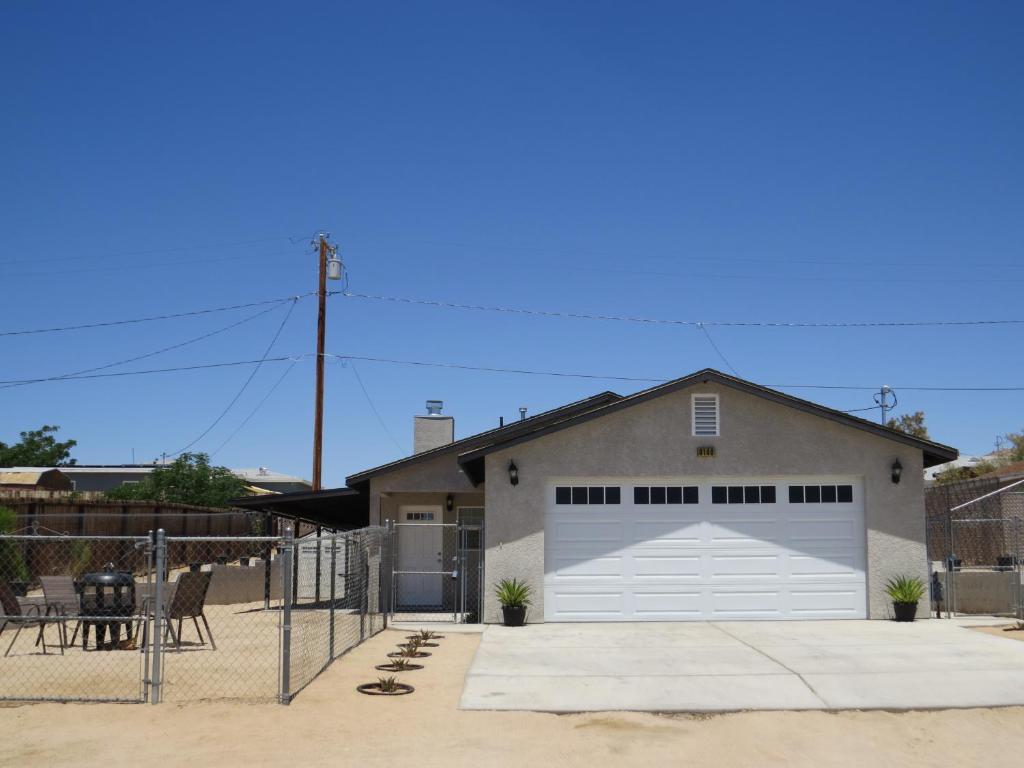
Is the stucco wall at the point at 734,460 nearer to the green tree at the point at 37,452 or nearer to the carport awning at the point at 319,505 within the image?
the carport awning at the point at 319,505

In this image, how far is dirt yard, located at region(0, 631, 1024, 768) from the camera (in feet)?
28.7

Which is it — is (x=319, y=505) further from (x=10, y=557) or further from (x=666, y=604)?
(x=666, y=604)

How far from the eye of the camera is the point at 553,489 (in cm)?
1806

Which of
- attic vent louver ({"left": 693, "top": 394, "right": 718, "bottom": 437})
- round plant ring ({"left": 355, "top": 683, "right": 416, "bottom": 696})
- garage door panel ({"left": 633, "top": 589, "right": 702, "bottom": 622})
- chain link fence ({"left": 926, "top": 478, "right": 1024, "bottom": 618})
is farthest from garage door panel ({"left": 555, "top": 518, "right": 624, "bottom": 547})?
chain link fence ({"left": 926, "top": 478, "right": 1024, "bottom": 618})

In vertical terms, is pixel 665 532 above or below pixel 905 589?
above

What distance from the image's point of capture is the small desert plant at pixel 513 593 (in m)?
17.4

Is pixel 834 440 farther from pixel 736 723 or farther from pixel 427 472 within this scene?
pixel 736 723

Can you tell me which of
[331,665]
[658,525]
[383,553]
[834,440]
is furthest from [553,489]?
[331,665]

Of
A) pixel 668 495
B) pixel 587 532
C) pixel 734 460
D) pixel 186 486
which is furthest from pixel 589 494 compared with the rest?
pixel 186 486

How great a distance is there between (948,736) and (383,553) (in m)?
10.9

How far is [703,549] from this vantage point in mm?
17938

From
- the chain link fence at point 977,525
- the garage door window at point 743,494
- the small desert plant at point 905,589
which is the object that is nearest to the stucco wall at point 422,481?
the garage door window at point 743,494

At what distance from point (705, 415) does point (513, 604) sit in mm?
4521

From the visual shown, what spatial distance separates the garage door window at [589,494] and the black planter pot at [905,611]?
4821mm
